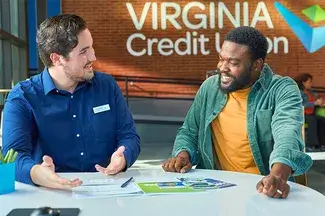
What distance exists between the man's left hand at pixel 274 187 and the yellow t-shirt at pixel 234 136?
0.52 meters

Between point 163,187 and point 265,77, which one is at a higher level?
point 265,77

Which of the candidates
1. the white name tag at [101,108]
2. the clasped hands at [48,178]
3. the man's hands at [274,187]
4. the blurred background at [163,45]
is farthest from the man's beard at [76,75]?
the blurred background at [163,45]

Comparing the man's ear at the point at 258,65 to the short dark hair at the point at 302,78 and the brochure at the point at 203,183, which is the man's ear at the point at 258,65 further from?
the short dark hair at the point at 302,78

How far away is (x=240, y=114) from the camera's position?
2039 millimetres

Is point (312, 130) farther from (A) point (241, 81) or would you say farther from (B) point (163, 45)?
(A) point (241, 81)

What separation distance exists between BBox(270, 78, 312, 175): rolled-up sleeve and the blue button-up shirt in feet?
1.79

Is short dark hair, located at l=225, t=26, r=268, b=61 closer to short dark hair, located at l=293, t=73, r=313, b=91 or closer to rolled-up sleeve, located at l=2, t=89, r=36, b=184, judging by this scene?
rolled-up sleeve, located at l=2, t=89, r=36, b=184

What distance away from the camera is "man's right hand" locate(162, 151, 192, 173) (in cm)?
186

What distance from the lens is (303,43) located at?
258 inches

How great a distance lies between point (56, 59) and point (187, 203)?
2.70ft

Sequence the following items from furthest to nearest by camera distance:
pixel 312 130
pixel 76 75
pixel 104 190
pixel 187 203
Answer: pixel 312 130
pixel 76 75
pixel 104 190
pixel 187 203

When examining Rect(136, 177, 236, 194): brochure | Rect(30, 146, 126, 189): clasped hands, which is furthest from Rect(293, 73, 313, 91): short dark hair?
Rect(30, 146, 126, 189): clasped hands

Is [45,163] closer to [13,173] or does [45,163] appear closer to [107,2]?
[13,173]

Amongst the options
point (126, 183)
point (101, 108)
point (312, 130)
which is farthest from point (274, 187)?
point (312, 130)
